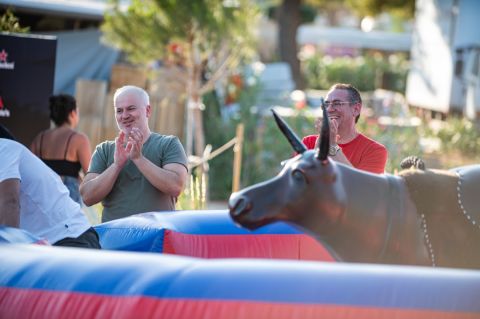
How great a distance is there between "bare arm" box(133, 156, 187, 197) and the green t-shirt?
71mm

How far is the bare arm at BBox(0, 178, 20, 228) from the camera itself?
3838mm

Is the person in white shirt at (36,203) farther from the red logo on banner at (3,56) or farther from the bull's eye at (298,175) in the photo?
the red logo on banner at (3,56)

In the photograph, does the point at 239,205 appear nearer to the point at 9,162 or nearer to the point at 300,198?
the point at 300,198

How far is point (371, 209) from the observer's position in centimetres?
338

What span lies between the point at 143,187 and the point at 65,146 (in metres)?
1.76

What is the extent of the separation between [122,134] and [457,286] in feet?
7.92

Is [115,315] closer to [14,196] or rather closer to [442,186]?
[14,196]

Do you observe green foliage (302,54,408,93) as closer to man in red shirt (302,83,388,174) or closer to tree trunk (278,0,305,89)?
tree trunk (278,0,305,89)

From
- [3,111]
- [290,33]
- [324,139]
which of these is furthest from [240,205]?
[290,33]

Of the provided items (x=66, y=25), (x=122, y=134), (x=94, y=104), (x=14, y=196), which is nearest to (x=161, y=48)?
(x=94, y=104)

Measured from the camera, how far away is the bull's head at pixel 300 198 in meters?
3.28

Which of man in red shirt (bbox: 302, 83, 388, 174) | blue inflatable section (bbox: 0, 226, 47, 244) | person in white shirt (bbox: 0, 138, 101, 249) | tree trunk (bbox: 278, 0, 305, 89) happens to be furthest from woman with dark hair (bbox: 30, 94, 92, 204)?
tree trunk (bbox: 278, 0, 305, 89)

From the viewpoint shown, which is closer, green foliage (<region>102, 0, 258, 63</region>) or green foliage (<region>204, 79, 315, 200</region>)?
green foliage (<region>102, 0, 258, 63</region>)

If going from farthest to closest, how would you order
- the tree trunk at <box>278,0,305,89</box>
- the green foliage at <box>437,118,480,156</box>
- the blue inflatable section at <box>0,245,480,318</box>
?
the tree trunk at <box>278,0,305,89</box>, the green foliage at <box>437,118,480,156</box>, the blue inflatable section at <box>0,245,480,318</box>
